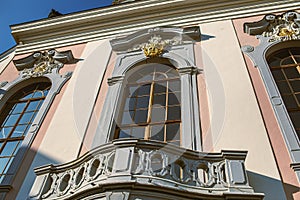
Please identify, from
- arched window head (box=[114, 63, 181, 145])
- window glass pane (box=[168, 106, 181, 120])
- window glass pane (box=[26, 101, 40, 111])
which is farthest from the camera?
window glass pane (box=[26, 101, 40, 111])

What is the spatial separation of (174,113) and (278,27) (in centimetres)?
A: 392

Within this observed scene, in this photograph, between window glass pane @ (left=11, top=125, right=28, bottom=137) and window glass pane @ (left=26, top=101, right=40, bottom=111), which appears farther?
window glass pane @ (left=26, top=101, right=40, bottom=111)

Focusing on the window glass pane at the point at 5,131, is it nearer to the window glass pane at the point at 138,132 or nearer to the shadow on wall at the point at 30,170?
the shadow on wall at the point at 30,170

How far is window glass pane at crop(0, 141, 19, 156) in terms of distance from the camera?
7.17 meters

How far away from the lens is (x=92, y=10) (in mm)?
10930

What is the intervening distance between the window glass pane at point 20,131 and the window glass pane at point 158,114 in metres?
3.03

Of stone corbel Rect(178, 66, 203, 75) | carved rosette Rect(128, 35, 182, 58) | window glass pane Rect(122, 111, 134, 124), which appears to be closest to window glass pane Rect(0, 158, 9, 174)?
window glass pane Rect(122, 111, 134, 124)

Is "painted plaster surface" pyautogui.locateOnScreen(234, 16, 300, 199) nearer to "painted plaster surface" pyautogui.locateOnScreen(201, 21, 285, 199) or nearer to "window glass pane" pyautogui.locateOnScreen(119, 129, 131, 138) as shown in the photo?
"painted plaster surface" pyautogui.locateOnScreen(201, 21, 285, 199)

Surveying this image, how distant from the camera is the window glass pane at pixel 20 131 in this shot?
24.9 ft

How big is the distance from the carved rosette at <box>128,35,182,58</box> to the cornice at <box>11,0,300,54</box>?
1.07m

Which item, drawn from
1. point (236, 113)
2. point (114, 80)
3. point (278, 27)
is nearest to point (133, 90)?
point (114, 80)

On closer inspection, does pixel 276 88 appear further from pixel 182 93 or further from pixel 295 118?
pixel 182 93

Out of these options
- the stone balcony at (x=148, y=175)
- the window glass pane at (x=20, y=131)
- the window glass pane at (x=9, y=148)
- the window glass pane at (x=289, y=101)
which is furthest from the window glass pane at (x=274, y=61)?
the window glass pane at (x=9, y=148)

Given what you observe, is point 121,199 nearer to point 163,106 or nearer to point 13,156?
point 163,106
